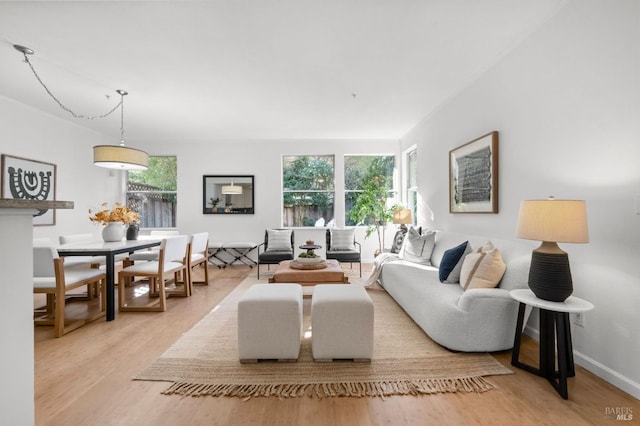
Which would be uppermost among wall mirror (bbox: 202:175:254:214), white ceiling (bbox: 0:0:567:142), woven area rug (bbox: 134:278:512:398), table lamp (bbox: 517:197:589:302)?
white ceiling (bbox: 0:0:567:142)

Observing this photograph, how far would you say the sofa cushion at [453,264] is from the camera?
9.50 feet

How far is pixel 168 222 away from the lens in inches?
251

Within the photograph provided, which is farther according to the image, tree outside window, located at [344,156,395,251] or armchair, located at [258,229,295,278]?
tree outside window, located at [344,156,395,251]

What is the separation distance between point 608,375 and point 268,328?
2.26m

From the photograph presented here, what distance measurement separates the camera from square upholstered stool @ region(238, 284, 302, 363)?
2090mm

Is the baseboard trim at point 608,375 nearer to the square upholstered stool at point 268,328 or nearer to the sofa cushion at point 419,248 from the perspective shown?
the sofa cushion at point 419,248

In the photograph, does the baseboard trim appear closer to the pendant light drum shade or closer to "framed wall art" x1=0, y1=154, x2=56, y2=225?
the pendant light drum shade

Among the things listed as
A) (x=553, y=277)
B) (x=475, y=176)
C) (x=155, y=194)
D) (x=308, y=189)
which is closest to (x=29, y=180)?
(x=155, y=194)

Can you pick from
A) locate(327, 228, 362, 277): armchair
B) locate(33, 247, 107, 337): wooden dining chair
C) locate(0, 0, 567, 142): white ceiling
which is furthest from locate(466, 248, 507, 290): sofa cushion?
locate(33, 247, 107, 337): wooden dining chair

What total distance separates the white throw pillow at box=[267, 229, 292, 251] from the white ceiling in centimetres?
212

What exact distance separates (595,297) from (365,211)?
397 centimetres

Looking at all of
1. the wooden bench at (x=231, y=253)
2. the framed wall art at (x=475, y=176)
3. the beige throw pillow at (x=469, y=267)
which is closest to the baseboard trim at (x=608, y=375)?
the beige throw pillow at (x=469, y=267)

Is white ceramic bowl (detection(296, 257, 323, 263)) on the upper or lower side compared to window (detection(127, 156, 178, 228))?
lower

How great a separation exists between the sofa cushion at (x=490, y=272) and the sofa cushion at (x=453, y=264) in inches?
17.0
